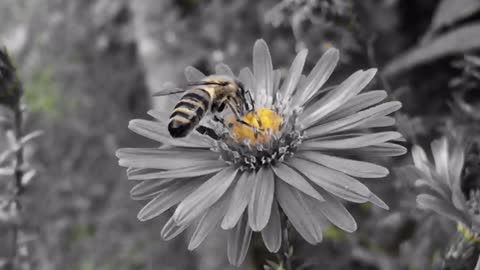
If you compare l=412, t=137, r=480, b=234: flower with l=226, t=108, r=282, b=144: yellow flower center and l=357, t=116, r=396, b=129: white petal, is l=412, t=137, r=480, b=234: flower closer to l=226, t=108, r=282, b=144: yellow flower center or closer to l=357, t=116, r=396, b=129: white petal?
l=357, t=116, r=396, b=129: white petal

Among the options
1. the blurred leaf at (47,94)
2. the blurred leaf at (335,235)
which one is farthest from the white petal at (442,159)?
the blurred leaf at (47,94)

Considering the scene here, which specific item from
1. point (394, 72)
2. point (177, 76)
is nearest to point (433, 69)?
point (394, 72)

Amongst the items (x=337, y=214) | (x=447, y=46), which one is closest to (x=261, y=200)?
(x=337, y=214)

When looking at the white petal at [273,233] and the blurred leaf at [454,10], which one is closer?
the white petal at [273,233]

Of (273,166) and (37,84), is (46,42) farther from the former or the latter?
(273,166)

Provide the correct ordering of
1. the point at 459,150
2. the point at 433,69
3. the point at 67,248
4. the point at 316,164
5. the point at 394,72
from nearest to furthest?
1. the point at 316,164
2. the point at 459,150
3. the point at 394,72
4. the point at 433,69
5. the point at 67,248

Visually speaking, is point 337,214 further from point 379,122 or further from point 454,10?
point 454,10

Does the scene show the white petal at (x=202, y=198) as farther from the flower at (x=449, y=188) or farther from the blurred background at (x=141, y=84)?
the blurred background at (x=141, y=84)
